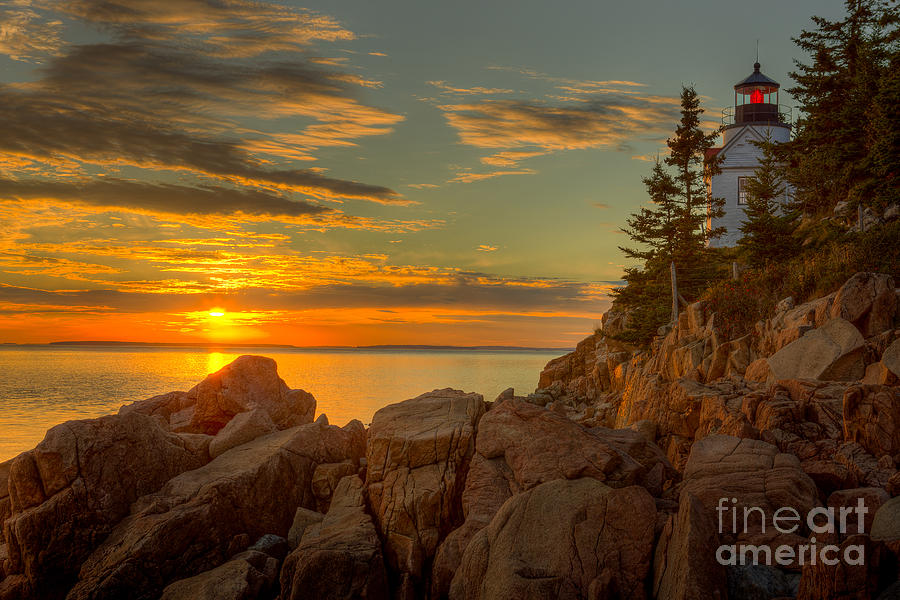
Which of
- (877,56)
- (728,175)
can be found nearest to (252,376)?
(877,56)

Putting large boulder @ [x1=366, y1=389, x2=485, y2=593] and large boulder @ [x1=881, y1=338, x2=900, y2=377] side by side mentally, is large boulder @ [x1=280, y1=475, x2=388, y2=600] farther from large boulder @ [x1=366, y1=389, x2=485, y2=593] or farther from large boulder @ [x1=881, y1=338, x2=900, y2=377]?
large boulder @ [x1=881, y1=338, x2=900, y2=377]

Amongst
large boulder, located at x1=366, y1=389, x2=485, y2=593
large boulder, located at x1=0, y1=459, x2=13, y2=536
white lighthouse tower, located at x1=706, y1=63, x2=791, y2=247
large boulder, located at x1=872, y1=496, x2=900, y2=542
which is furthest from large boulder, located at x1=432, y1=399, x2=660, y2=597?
white lighthouse tower, located at x1=706, y1=63, x2=791, y2=247

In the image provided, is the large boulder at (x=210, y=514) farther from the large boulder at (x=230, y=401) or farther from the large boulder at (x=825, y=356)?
the large boulder at (x=825, y=356)

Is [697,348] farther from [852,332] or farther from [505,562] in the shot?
[505,562]

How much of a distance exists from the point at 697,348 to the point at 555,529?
14.3 m

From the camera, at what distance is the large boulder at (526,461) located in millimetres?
13656

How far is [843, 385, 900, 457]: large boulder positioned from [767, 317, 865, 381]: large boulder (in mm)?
2434

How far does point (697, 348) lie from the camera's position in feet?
78.9

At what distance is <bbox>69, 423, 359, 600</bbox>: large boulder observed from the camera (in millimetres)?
13609

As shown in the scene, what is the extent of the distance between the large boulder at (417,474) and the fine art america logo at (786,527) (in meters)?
5.83

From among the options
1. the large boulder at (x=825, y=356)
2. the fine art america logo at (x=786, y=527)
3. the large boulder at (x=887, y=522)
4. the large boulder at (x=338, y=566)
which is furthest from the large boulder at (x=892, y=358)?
the large boulder at (x=338, y=566)

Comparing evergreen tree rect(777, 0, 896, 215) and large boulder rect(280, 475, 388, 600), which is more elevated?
evergreen tree rect(777, 0, 896, 215)

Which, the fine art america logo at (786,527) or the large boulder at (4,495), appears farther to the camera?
the large boulder at (4,495)

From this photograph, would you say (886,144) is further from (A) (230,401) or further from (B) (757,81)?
(B) (757,81)
